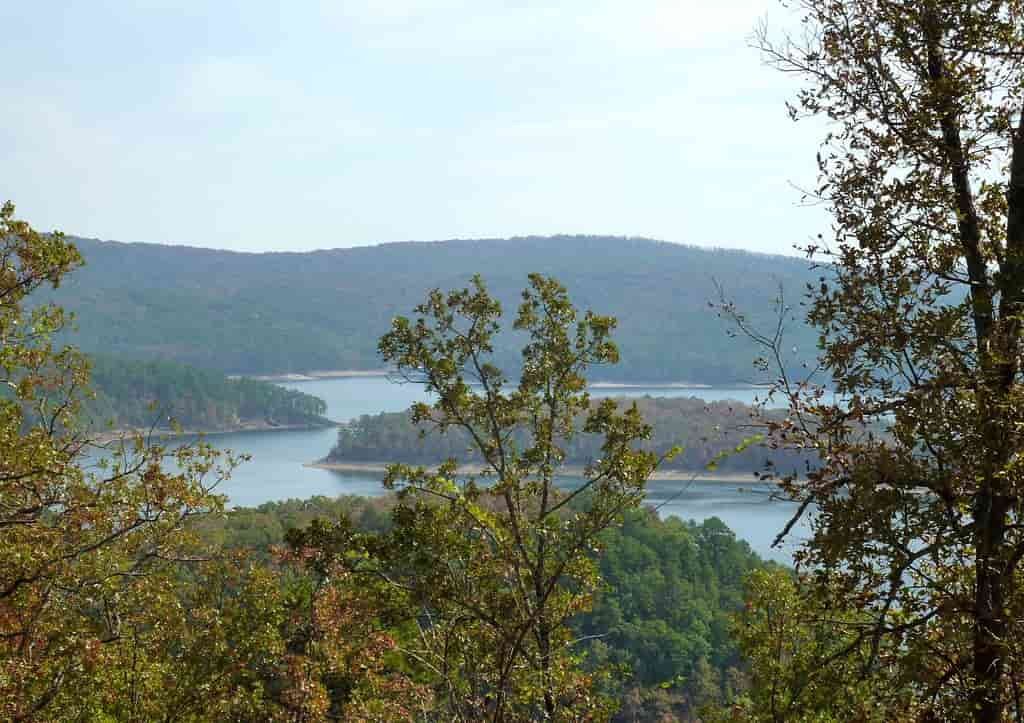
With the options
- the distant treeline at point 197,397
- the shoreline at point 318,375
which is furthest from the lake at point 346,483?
the shoreline at point 318,375

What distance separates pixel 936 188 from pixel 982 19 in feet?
2.31

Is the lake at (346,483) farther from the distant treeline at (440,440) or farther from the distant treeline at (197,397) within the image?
the distant treeline at (197,397)

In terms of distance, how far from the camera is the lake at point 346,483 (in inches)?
2208

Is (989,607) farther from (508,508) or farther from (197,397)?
(197,397)

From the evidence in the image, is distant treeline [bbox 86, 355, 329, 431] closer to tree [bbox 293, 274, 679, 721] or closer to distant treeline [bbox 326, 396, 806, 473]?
distant treeline [bbox 326, 396, 806, 473]

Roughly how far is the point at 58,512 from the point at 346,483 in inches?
2571

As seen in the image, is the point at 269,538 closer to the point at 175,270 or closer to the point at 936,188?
the point at 936,188

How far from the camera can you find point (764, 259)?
154 m

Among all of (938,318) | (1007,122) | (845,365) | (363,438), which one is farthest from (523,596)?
(363,438)

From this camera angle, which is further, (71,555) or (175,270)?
(175,270)

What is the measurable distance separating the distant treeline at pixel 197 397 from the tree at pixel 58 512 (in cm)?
8823

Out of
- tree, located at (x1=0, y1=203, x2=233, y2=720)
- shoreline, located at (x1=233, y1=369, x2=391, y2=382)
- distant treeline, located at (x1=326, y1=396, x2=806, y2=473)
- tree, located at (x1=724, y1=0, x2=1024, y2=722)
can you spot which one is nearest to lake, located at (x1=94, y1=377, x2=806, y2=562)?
distant treeline, located at (x1=326, y1=396, x2=806, y2=473)

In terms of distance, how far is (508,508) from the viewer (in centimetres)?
653

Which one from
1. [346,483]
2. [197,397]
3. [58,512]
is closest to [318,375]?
[197,397]
